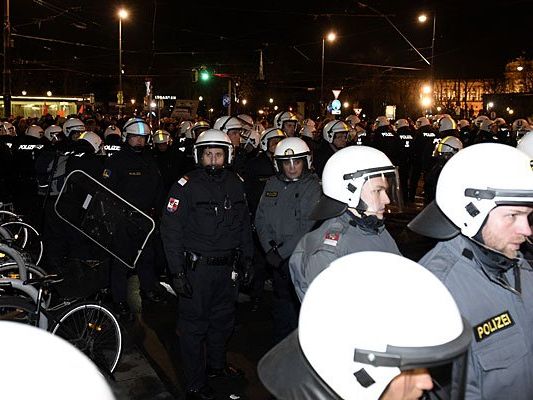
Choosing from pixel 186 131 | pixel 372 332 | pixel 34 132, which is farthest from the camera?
pixel 186 131

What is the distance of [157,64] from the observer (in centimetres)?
6006

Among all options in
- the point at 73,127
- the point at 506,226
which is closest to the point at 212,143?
the point at 506,226

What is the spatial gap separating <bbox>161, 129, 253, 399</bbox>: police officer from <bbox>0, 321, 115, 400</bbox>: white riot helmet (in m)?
3.95

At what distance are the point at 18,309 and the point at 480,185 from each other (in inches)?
164

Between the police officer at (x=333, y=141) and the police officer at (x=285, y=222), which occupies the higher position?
the police officer at (x=333, y=141)

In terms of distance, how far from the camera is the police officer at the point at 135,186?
25.9 feet

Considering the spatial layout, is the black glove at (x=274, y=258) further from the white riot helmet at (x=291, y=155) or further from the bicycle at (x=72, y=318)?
the bicycle at (x=72, y=318)

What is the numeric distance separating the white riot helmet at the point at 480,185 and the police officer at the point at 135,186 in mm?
5439

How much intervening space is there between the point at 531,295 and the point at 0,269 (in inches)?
227

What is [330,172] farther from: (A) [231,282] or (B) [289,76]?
(B) [289,76]

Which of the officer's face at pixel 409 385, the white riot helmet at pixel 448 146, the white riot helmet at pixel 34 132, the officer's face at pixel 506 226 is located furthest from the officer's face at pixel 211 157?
the white riot helmet at pixel 34 132

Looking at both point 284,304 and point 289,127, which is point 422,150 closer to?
point 289,127

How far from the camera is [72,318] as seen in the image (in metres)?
5.70

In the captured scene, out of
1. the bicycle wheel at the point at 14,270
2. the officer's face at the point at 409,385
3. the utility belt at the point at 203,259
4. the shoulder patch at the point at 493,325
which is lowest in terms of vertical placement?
the bicycle wheel at the point at 14,270
